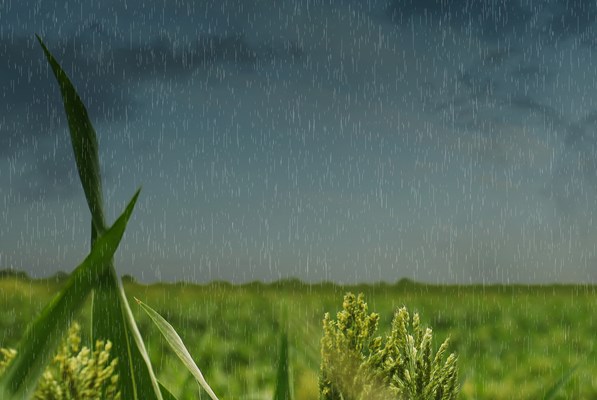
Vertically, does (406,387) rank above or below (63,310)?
below

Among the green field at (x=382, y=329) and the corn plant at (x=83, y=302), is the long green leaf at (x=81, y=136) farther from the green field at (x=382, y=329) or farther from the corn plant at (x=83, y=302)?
the green field at (x=382, y=329)

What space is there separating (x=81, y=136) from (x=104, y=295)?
18 centimetres

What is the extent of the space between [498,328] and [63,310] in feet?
22.2

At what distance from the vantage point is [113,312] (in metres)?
0.92

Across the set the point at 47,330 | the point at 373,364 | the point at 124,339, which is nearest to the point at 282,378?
the point at 373,364

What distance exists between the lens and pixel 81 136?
0.83 metres

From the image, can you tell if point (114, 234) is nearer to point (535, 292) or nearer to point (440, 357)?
point (440, 357)

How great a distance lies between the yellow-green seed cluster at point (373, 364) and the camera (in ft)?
3.64

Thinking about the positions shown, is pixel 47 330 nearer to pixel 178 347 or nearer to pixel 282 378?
pixel 178 347

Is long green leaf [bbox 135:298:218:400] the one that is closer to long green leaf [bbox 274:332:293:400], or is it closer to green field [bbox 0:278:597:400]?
long green leaf [bbox 274:332:293:400]

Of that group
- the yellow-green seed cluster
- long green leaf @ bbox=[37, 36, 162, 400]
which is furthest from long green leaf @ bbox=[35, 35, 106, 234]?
the yellow-green seed cluster

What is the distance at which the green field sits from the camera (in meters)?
4.32

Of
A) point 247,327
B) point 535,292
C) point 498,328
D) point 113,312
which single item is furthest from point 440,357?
point 535,292

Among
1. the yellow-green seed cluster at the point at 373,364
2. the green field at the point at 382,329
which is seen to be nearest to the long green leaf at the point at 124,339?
the yellow-green seed cluster at the point at 373,364
